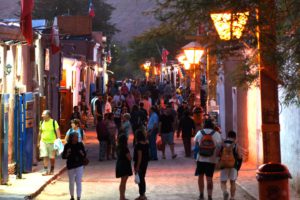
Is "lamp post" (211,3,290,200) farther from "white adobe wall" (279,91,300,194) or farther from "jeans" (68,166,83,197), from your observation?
"jeans" (68,166,83,197)

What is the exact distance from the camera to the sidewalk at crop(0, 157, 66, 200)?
1491cm

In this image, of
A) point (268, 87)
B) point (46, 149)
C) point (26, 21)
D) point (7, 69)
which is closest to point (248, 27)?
point (268, 87)

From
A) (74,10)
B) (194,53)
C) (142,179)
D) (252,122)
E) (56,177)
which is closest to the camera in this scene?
(142,179)

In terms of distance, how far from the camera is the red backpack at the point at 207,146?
14192mm

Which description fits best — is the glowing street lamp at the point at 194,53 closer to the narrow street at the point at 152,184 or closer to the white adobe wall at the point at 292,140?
the narrow street at the point at 152,184

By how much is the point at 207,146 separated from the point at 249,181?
3459 mm

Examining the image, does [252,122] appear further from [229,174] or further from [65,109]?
[65,109]

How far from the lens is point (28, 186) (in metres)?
16.3

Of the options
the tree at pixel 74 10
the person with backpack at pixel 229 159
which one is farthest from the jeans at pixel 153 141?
the tree at pixel 74 10

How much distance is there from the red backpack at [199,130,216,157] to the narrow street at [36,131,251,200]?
1373mm

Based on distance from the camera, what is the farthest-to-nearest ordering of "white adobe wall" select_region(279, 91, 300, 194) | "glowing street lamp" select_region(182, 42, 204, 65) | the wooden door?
the wooden door → "glowing street lamp" select_region(182, 42, 204, 65) → "white adobe wall" select_region(279, 91, 300, 194)

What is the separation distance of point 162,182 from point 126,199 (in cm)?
300

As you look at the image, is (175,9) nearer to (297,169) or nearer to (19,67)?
(297,169)

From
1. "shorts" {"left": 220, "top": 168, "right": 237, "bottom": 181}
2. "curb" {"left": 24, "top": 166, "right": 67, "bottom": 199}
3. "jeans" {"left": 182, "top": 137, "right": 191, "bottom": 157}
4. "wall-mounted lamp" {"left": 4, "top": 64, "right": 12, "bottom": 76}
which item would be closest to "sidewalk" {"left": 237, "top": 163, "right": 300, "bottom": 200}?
"shorts" {"left": 220, "top": 168, "right": 237, "bottom": 181}
